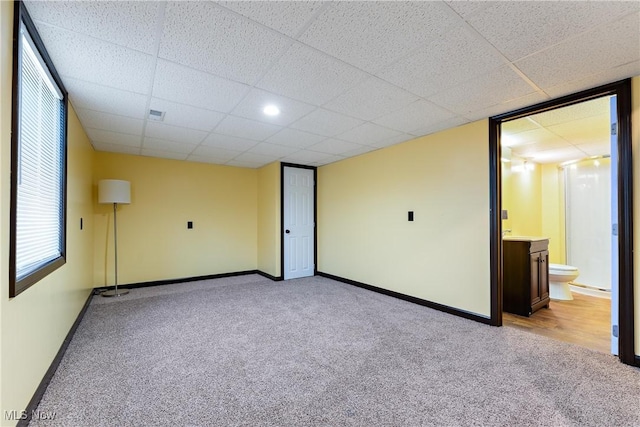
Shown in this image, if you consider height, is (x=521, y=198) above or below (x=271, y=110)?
below

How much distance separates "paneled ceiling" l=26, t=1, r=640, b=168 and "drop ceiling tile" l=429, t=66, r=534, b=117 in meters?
0.02

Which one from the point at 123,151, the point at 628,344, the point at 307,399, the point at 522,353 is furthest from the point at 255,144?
the point at 628,344

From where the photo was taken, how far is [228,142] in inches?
158

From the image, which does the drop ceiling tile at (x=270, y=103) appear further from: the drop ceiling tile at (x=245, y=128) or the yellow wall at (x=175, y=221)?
the yellow wall at (x=175, y=221)

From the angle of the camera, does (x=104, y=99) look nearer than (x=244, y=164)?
Yes

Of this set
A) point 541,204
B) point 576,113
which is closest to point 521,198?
point 541,204

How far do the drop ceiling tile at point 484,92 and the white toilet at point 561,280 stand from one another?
288 centimetres

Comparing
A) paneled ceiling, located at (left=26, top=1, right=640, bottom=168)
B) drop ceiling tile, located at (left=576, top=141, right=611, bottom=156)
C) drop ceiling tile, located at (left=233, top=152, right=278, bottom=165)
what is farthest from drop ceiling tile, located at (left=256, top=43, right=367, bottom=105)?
drop ceiling tile, located at (left=576, top=141, right=611, bottom=156)

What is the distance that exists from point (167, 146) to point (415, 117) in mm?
3512

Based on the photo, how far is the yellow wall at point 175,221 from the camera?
4.62 meters

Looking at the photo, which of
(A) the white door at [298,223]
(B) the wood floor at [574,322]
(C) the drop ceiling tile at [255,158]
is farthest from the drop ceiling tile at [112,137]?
(B) the wood floor at [574,322]

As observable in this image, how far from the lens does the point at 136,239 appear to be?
481cm

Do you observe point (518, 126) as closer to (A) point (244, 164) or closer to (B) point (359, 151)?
(B) point (359, 151)

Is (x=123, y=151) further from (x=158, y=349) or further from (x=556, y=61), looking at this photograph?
(x=556, y=61)
